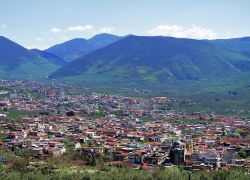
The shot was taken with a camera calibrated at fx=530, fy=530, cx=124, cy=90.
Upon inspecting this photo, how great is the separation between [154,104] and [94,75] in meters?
87.0

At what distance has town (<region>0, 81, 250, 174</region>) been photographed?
45.4 m

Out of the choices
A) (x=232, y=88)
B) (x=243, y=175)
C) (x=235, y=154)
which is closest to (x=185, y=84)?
(x=232, y=88)

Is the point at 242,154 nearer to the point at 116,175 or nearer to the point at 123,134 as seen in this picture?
the point at 123,134

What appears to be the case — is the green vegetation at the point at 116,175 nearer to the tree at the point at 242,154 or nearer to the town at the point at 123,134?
the town at the point at 123,134

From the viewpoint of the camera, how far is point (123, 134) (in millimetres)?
63469

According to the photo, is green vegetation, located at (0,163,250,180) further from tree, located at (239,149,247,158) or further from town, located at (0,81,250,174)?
tree, located at (239,149,247,158)

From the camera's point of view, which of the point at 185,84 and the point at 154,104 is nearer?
the point at 154,104

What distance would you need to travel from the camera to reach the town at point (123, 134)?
45.4 meters

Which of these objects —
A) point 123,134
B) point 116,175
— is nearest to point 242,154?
point 123,134

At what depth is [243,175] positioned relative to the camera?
3500cm

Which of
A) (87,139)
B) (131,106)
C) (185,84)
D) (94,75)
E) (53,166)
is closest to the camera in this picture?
(53,166)

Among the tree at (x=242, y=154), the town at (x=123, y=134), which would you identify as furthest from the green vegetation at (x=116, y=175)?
the tree at (x=242, y=154)

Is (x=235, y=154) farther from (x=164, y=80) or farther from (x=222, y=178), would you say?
(x=164, y=80)

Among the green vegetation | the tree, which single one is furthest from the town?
the green vegetation
